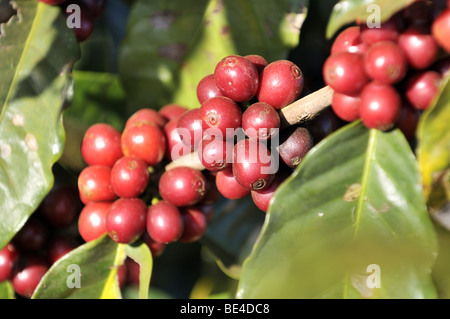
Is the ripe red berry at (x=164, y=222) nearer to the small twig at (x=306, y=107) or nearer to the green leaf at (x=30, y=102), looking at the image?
the green leaf at (x=30, y=102)

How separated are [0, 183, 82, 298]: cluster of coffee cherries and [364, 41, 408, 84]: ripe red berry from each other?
97cm

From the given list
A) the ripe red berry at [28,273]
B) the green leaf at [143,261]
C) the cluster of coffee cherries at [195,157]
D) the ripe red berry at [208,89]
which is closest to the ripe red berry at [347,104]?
the cluster of coffee cherries at [195,157]

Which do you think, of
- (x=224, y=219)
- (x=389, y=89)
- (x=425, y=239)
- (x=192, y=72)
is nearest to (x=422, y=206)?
(x=425, y=239)

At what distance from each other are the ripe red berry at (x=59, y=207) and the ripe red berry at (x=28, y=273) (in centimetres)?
11

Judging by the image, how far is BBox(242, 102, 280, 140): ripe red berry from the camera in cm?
92

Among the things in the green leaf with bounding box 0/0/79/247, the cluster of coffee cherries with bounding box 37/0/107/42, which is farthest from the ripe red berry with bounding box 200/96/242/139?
the cluster of coffee cherries with bounding box 37/0/107/42

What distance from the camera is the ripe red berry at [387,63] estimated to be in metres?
0.79

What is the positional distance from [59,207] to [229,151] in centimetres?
65

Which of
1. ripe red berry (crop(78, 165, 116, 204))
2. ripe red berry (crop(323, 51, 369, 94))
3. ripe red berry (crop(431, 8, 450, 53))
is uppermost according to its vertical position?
ripe red berry (crop(431, 8, 450, 53))

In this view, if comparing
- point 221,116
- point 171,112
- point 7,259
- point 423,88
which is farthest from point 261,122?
point 7,259

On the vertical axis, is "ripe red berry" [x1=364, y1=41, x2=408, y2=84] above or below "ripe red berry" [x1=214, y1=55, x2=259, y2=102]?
above

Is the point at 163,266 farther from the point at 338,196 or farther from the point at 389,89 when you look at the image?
the point at 389,89

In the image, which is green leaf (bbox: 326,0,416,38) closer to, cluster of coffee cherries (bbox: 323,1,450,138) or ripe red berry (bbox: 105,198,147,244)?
cluster of coffee cherries (bbox: 323,1,450,138)

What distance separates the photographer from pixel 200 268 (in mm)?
1816
